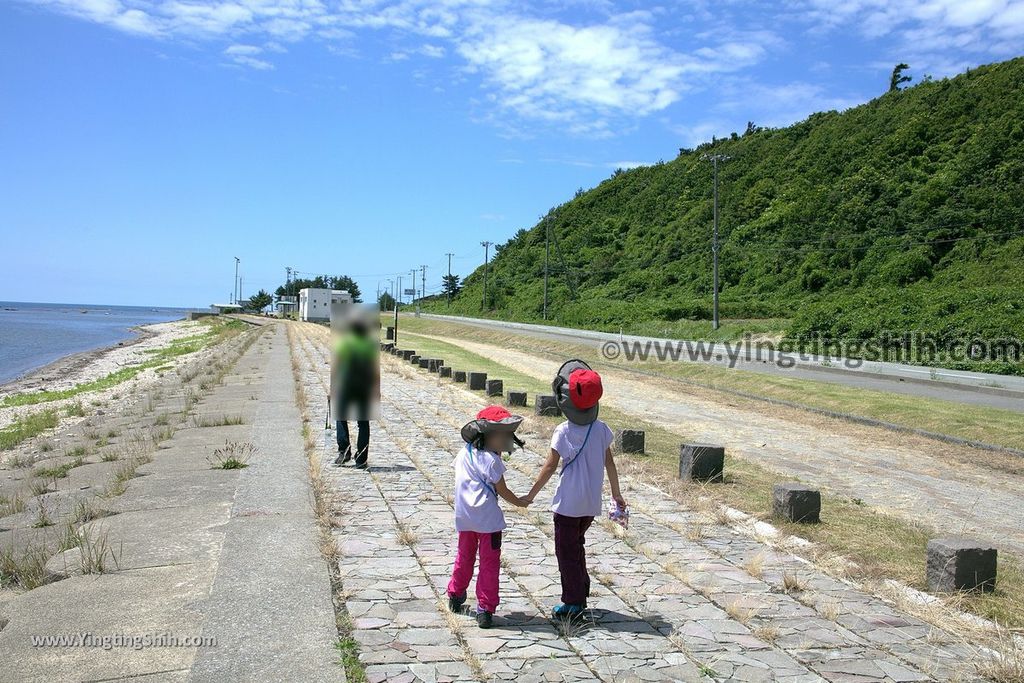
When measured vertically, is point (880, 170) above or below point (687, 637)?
above

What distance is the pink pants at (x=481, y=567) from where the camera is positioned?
4.43 metres

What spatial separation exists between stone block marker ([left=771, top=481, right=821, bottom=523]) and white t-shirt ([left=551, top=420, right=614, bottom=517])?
2785 mm

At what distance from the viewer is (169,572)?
5145mm

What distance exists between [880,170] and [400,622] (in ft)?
177

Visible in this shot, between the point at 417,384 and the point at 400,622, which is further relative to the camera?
the point at 417,384

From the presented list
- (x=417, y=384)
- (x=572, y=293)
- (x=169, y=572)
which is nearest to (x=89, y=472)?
(x=169, y=572)

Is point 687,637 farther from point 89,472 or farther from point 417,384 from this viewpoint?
point 417,384

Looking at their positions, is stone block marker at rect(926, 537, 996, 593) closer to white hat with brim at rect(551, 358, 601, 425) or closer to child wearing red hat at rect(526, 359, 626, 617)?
child wearing red hat at rect(526, 359, 626, 617)

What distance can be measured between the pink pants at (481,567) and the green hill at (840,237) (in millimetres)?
22433

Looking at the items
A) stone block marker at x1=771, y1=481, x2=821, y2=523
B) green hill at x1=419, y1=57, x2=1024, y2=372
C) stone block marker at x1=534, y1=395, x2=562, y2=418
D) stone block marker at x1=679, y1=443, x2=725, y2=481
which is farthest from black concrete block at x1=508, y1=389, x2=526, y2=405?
green hill at x1=419, y1=57, x2=1024, y2=372

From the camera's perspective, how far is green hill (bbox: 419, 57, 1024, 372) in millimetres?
31562

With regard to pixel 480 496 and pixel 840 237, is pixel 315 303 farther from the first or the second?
pixel 480 496

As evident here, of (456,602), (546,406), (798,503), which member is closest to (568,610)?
(456,602)

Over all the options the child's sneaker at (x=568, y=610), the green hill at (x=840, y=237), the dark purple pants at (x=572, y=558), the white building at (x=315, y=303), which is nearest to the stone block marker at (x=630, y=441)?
the dark purple pants at (x=572, y=558)
